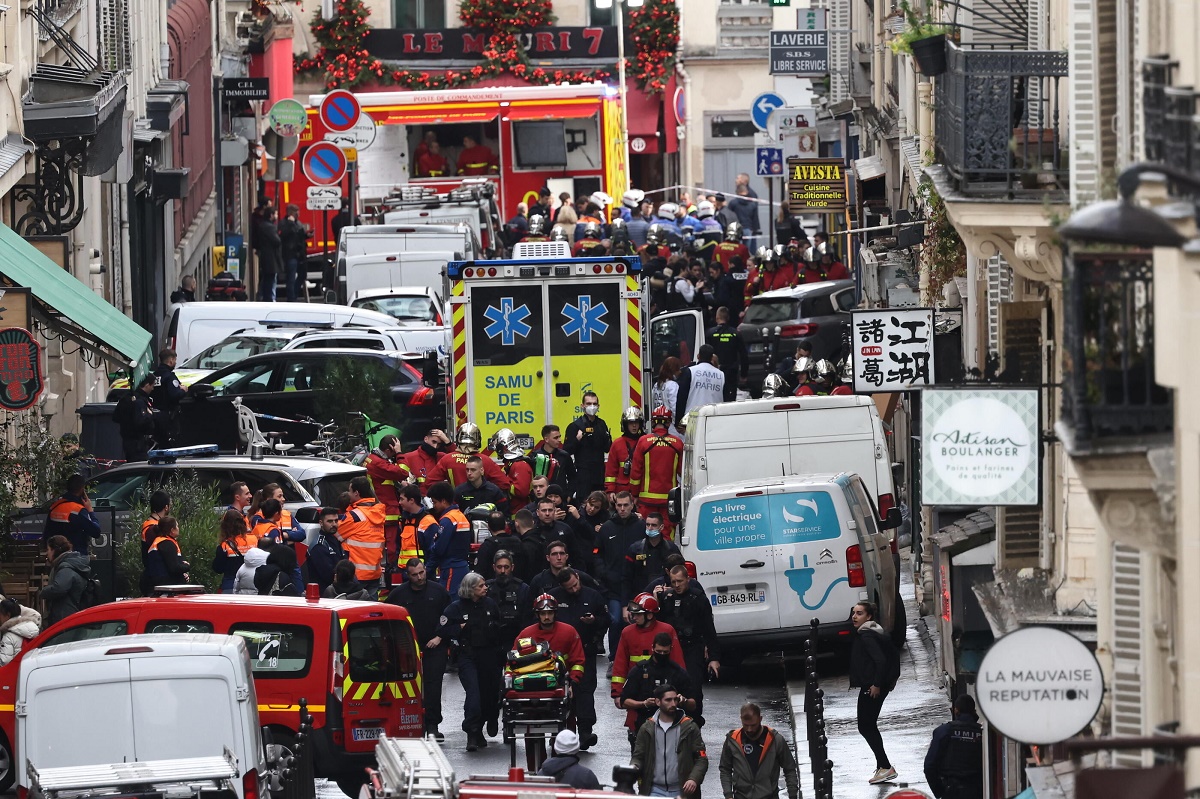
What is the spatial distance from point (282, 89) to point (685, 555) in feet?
133

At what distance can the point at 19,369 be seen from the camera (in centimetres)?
2061

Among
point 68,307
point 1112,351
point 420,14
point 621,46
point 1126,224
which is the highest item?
point 420,14

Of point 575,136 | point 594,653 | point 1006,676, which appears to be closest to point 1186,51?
point 1006,676

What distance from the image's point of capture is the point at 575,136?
4806 centimetres

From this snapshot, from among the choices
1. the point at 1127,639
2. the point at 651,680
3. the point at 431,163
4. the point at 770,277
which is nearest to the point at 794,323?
the point at 770,277

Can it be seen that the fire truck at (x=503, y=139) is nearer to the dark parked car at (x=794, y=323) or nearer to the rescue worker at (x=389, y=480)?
the dark parked car at (x=794, y=323)

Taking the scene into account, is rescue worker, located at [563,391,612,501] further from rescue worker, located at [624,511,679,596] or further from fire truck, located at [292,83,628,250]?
fire truck, located at [292,83,628,250]

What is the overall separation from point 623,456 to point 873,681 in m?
6.86

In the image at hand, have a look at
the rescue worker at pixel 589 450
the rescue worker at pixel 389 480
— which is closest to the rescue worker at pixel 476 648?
the rescue worker at pixel 389 480

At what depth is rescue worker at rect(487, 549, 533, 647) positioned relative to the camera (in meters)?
19.0

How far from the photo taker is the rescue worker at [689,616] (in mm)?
18922

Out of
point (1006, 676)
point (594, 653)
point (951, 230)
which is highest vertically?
point (951, 230)

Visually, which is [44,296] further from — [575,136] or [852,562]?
[575,136]

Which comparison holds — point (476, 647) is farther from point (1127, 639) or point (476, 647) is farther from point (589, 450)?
point (1127, 639)
